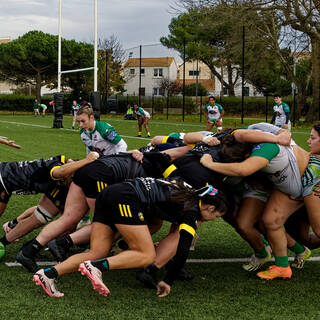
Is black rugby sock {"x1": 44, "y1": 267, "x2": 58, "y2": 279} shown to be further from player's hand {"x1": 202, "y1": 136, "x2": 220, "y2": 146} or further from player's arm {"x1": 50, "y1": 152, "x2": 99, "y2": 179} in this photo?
player's hand {"x1": 202, "y1": 136, "x2": 220, "y2": 146}

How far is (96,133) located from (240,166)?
3.82 meters

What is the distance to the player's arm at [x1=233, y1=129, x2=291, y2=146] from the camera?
4383 millimetres

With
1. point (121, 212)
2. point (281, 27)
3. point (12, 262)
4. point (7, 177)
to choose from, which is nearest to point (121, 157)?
point (121, 212)

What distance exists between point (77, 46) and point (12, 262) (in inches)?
2128

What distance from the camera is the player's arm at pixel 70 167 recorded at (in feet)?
15.4

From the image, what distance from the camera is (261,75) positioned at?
5766 cm

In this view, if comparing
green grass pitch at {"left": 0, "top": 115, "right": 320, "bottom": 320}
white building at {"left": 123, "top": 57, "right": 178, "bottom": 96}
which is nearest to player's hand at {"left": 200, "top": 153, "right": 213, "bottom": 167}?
green grass pitch at {"left": 0, "top": 115, "right": 320, "bottom": 320}

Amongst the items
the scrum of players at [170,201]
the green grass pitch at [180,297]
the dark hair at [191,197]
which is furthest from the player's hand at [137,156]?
the green grass pitch at [180,297]

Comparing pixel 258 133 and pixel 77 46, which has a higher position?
pixel 77 46

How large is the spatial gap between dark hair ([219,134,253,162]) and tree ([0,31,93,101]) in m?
53.0

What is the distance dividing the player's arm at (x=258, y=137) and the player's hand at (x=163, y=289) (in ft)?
4.58

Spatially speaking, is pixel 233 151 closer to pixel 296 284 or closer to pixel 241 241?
pixel 296 284

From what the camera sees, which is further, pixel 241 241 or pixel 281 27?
pixel 281 27

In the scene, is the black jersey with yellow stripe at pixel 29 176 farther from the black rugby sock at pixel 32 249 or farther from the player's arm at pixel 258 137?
the player's arm at pixel 258 137
